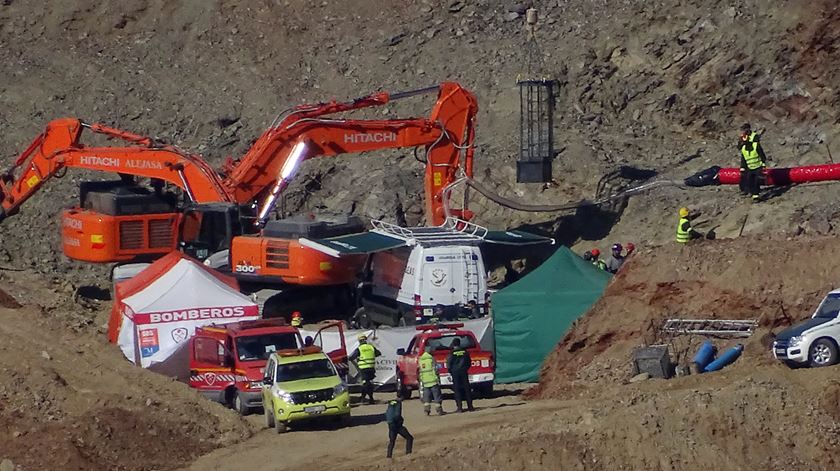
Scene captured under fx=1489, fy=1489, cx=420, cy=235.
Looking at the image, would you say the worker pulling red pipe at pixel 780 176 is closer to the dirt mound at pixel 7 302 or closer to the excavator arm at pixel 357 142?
the excavator arm at pixel 357 142

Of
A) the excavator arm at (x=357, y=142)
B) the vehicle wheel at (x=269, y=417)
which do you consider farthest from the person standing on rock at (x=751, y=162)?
the vehicle wheel at (x=269, y=417)

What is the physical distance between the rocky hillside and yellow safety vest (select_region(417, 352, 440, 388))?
8894 millimetres

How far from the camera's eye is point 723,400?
72.6 feet

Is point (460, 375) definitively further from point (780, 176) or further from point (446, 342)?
point (780, 176)

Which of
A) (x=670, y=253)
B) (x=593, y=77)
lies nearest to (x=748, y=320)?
(x=670, y=253)

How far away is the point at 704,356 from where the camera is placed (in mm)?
24953

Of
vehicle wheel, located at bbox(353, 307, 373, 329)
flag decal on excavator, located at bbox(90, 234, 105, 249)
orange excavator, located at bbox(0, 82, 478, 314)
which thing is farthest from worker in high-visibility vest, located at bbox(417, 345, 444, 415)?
flag decal on excavator, located at bbox(90, 234, 105, 249)

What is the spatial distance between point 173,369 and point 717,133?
17351mm

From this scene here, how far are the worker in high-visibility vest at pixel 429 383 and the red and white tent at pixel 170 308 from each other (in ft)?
17.7

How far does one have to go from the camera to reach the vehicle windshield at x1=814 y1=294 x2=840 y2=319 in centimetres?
2398

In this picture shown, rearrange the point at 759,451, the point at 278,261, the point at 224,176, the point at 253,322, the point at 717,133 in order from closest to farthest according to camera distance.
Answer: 1. the point at 759,451
2. the point at 253,322
3. the point at 278,261
4. the point at 224,176
5. the point at 717,133

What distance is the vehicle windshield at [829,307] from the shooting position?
24.0 meters

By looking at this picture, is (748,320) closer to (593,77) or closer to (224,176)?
(224,176)

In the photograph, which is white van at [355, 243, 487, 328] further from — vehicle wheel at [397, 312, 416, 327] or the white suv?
the white suv
